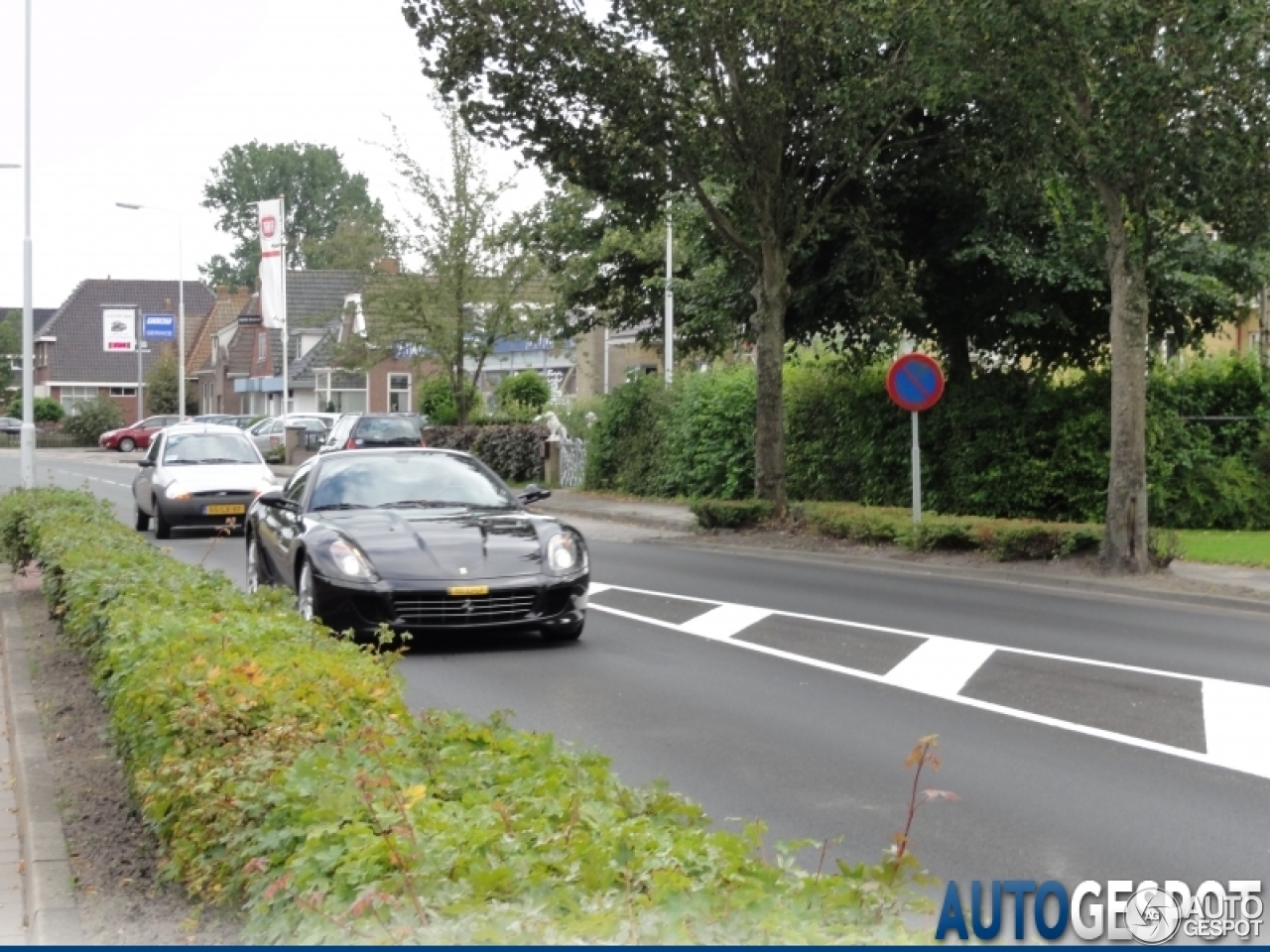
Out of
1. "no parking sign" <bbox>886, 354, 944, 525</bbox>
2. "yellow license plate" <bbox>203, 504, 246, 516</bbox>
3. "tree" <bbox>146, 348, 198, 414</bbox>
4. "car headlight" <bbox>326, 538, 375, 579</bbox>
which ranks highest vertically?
"tree" <bbox>146, 348, 198, 414</bbox>

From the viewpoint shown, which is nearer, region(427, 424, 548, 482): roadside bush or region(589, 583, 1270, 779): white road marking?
region(589, 583, 1270, 779): white road marking

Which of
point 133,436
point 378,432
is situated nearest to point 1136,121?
point 378,432

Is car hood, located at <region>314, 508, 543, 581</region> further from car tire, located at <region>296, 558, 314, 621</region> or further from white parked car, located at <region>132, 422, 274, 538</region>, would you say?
white parked car, located at <region>132, 422, 274, 538</region>

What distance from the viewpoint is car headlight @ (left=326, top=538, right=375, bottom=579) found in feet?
37.1

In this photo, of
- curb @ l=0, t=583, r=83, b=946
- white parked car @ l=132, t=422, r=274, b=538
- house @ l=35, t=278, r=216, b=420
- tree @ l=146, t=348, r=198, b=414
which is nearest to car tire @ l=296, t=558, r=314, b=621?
curb @ l=0, t=583, r=83, b=946

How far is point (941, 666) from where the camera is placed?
433 inches

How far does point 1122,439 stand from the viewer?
57.5ft

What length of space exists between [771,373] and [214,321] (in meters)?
84.9

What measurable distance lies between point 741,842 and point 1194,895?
70.2 inches

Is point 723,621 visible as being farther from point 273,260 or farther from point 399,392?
point 399,392

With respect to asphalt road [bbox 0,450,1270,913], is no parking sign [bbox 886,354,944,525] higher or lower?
higher

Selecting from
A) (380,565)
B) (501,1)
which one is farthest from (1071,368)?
(380,565)

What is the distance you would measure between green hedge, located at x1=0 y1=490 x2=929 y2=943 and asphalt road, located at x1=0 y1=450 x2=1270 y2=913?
2.28 ft

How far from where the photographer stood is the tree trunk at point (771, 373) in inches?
930
